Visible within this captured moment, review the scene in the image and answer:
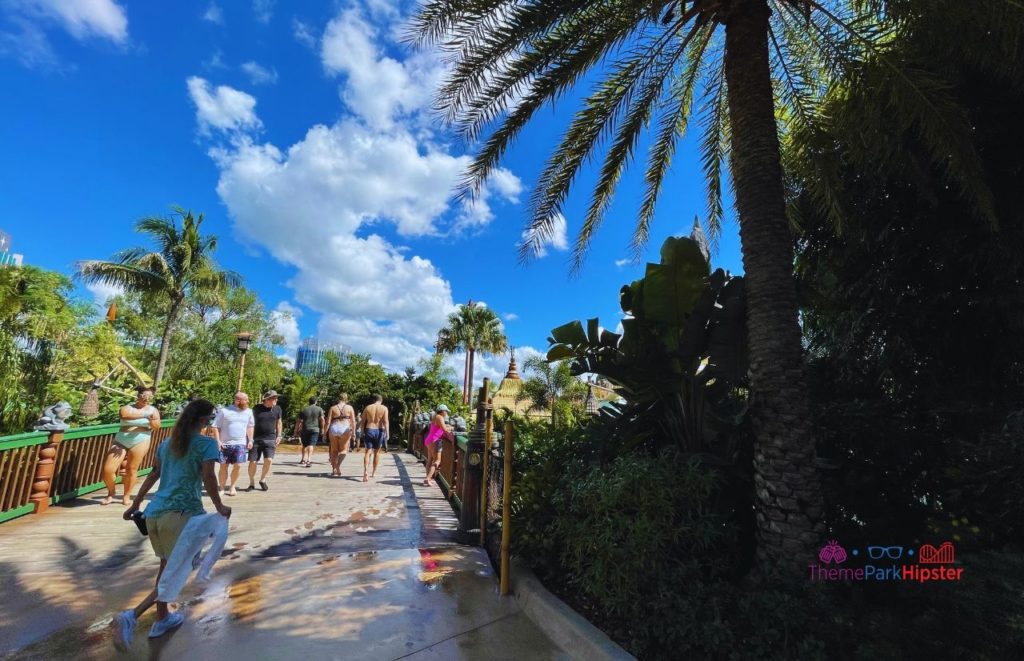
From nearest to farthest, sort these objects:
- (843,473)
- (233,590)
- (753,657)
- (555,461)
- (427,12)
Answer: (753,657)
(233,590)
(843,473)
(555,461)
(427,12)

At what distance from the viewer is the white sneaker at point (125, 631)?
2.99 meters

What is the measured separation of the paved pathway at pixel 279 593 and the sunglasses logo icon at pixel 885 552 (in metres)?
2.60

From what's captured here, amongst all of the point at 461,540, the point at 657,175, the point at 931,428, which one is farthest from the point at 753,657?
the point at 657,175

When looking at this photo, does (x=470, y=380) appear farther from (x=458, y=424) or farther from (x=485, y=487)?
(x=485, y=487)

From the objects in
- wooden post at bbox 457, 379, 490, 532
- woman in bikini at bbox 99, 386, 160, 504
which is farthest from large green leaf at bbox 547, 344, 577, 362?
woman in bikini at bbox 99, 386, 160, 504

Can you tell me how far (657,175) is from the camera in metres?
8.00

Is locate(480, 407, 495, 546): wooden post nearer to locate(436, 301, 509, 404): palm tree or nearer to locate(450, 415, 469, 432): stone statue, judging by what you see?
locate(450, 415, 469, 432): stone statue

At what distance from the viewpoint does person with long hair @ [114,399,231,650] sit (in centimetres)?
349

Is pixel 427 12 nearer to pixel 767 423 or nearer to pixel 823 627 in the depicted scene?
pixel 767 423

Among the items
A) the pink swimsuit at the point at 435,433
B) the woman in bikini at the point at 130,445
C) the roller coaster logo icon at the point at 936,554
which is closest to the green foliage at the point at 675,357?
the roller coaster logo icon at the point at 936,554

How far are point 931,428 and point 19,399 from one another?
42.4ft
